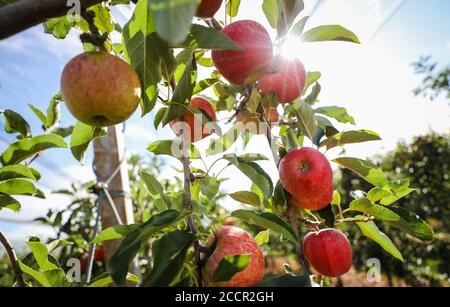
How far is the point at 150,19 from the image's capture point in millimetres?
583

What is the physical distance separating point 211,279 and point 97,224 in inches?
30.1

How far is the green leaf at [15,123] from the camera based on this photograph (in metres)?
1.06

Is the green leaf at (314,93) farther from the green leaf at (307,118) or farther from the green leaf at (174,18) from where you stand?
the green leaf at (174,18)

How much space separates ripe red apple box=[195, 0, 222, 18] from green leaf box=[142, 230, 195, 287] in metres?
0.43

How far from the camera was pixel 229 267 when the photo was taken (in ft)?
1.87

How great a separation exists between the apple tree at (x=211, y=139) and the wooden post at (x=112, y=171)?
390 millimetres

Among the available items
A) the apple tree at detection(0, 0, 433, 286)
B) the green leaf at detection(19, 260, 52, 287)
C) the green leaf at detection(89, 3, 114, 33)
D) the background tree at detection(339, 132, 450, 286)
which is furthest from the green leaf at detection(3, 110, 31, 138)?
the background tree at detection(339, 132, 450, 286)

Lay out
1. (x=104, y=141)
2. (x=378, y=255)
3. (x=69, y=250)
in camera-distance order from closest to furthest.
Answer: (x=104, y=141), (x=69, y=250), (x=378, y=255)

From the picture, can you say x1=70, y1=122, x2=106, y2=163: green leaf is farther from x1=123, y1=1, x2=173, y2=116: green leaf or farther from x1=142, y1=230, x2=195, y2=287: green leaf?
x1=142, y1=230, x2=195, y2=287: green leaf

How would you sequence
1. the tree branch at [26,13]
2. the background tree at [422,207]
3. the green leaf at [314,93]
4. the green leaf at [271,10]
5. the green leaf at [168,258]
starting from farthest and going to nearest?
the background tree at [422,207] < the green leaf at [314,93] < the green leaf at [271,10] < the green leaf at [168,258] < the tree branch at [26,13]

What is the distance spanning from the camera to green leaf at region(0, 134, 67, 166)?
901mm

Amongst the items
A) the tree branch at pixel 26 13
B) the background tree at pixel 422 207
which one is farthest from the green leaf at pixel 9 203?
the background tree at pixel 422 207

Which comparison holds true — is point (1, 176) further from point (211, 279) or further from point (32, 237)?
point (211, 279)
